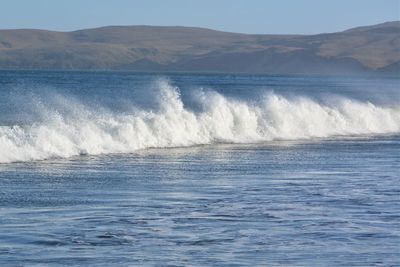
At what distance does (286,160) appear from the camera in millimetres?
29953

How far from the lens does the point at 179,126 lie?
38969 millimetres

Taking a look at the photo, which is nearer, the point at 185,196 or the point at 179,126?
the point at 185,196

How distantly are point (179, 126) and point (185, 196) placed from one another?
18117 mm

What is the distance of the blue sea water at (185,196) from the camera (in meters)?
15.5

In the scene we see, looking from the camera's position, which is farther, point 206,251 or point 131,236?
point 131,236

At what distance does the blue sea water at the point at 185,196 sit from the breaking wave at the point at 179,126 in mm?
76

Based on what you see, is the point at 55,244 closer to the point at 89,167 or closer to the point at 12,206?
the point at 12,206

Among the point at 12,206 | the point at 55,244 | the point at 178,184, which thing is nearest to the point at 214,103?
the point at 178,184

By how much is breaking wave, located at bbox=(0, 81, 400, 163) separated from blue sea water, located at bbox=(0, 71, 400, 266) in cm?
8

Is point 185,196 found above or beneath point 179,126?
above

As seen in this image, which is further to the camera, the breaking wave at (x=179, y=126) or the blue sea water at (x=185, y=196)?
the breaking wave at (x=179, y=126)

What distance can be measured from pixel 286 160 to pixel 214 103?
14041mm

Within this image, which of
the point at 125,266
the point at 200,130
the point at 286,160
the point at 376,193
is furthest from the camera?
the point at 200,130

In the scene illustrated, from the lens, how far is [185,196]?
20.9 metres
